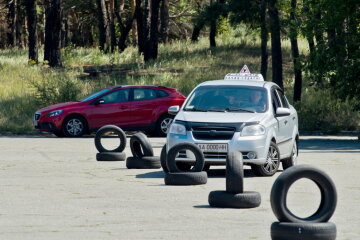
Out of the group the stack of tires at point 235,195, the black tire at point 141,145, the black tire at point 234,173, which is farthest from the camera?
the black tire at point 141,145

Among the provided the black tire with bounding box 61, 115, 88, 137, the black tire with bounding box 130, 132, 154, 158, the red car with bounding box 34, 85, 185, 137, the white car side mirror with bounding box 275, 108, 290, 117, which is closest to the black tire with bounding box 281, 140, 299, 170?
the white car side mirror with bounding box 275, 108, 290, 117

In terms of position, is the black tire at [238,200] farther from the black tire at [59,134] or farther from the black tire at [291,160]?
the black tire at [59,134]

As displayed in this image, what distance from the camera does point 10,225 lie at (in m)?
9.38

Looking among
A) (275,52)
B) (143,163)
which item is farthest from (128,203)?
(275,52)

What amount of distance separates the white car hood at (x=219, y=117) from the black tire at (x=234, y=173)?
3.60m

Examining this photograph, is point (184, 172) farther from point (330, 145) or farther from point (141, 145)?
point (330, 145)

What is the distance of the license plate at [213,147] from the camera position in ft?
46.9

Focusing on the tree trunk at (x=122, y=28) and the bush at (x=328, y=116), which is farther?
the tree trunk at (x=122, y=28)

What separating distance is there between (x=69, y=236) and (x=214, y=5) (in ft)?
122

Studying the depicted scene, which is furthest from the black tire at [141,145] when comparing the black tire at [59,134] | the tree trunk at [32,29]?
the tree trunk at [32,29]

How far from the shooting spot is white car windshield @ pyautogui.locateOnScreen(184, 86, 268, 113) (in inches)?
602

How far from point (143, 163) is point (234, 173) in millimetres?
5872

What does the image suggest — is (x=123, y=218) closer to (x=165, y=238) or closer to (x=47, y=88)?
(x=165, y=238)

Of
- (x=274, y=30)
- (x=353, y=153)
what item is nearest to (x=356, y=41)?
(x=353, y=153)
